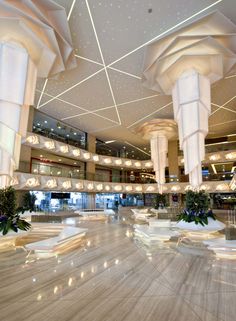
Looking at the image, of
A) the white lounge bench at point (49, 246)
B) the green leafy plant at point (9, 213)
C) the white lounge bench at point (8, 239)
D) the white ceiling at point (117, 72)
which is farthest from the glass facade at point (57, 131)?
the white lounge bench at point (49, 246)

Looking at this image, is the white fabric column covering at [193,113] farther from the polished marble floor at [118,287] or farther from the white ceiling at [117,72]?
the polished marble floor at [118,287]

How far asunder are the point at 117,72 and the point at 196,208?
26.3 feet

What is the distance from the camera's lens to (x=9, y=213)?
7.79 meters

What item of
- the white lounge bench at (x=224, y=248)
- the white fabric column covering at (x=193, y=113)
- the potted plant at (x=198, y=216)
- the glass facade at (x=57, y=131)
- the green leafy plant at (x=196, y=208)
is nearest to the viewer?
the white lounge bench at (x=224, y=248)

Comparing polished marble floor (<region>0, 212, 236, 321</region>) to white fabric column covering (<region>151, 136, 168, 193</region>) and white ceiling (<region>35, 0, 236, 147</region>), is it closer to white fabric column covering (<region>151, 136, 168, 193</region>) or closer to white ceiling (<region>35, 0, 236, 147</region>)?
white ceiling (<region>35, 0, 236, 147</region>)

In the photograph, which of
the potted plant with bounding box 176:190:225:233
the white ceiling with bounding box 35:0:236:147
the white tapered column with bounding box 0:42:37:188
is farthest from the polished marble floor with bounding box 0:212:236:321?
the white ceiling with bounding box 35:0:236:147

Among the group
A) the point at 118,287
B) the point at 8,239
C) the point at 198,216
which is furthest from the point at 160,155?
the point at 118,287

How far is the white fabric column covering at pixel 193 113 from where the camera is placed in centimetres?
977

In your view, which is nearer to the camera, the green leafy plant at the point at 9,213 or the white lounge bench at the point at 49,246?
the white lounge bench at the point at 49,246

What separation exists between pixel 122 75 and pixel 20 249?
9.71 metres

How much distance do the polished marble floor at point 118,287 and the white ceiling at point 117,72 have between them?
325 inches

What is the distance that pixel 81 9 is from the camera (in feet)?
26.7

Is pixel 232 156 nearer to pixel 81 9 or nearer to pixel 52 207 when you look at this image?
pixel 52 207

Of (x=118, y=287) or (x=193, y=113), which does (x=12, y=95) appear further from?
(x=193, y=113)
